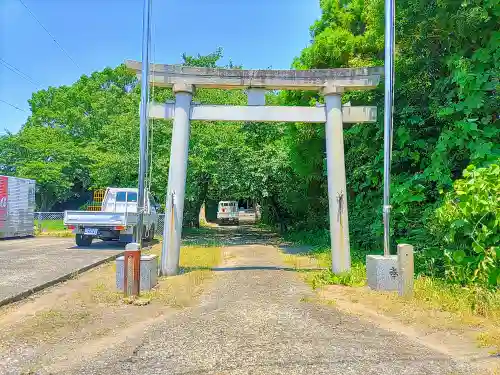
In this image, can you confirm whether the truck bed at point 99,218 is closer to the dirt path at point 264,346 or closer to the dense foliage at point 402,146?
the dense foliage at point 402,146

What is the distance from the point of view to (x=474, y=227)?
23.2 ft

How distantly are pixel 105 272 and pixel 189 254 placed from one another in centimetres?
340

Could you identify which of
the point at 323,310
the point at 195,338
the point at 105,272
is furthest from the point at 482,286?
the point at 105,272

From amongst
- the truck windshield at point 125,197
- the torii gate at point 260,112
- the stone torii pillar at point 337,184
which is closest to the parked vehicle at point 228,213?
the truck windshield at point 125,197

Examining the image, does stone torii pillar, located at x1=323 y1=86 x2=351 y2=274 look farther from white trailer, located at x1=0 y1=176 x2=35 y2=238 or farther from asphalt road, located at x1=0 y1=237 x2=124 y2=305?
white trailer, located at x1=0 y1=176 x2=35 y2=238

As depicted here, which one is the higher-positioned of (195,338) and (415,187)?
(415,187)

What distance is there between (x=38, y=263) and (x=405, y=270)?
8.70 meters

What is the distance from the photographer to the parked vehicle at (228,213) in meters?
38.2

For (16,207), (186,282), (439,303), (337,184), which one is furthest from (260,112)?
(16,207)

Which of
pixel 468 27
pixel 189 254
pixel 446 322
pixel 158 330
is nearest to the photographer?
pixel 158 330

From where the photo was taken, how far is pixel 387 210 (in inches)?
328

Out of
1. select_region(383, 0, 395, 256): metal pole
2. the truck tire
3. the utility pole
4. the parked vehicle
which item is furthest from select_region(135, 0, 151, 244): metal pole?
the parked vehicle

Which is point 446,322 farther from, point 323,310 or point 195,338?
point 195,338

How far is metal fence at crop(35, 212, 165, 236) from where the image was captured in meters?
20.7
